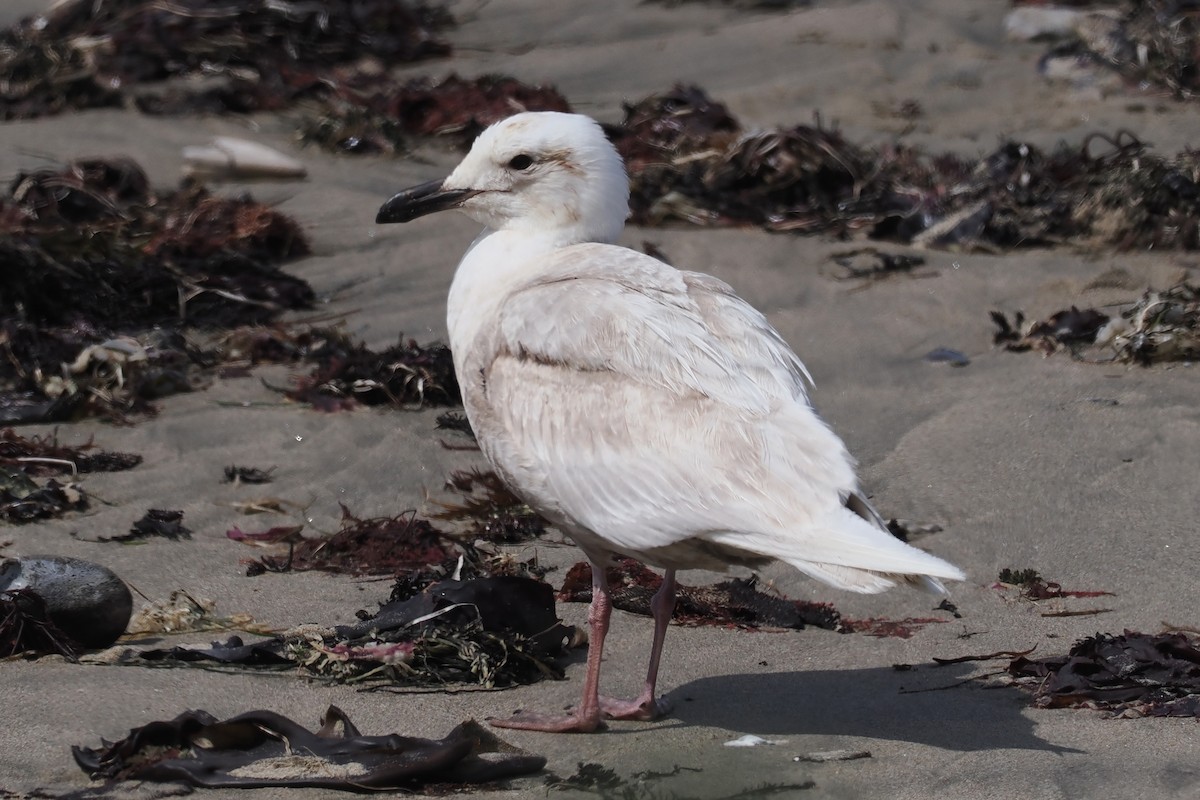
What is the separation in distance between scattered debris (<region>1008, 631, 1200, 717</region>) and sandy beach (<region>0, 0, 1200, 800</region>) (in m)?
0.06

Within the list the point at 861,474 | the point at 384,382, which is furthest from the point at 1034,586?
the point at 384,382

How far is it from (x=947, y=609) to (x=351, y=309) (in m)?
4.00

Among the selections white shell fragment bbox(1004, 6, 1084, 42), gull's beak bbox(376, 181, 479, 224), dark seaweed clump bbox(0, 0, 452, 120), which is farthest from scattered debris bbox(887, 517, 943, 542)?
white shell fragment bbox(1004, 6, 1084, 42)

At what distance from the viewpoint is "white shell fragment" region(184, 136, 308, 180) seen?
9430 millimetres

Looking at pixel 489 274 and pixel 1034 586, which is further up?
pixel 489 274

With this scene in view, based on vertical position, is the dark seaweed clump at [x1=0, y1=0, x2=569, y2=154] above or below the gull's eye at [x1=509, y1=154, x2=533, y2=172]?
below

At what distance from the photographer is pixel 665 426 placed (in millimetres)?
4129

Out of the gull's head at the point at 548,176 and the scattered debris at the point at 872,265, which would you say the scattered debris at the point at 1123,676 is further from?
the scattered debris at the point at 872,265

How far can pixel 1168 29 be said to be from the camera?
11.3 metres

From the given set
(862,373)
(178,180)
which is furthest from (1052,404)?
(178,180)

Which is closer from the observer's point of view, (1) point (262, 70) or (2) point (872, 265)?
(2) point (872, 265)

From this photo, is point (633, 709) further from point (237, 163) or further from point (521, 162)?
point (237, 163)

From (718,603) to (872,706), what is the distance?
0.90 metres

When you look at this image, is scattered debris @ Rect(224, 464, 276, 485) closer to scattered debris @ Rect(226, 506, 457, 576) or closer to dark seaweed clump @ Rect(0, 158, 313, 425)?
→ scattered debris @ Rect(226, 506, 457, 576)
